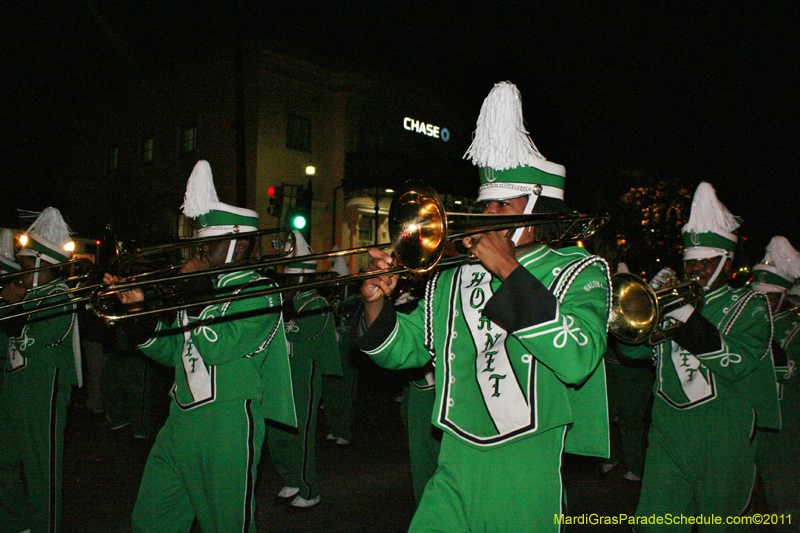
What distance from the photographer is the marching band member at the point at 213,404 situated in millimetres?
3170

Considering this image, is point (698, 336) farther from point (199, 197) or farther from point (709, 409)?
point (199, 197)

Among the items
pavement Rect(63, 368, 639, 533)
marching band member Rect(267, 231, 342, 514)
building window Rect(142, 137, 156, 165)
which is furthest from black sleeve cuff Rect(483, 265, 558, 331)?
building window Rect(142, 137, 156, 165)

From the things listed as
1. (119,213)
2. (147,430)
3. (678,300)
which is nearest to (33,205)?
(119,213)

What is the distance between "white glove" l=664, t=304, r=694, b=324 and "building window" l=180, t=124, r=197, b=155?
67.1 feet

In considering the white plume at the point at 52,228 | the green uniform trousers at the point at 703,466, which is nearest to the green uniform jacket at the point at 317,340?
the white plume at the point at 52,228

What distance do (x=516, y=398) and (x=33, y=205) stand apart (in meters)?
14.6

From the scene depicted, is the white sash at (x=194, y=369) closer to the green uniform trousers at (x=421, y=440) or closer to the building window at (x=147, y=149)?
the green uniform trousers at (x=421, y=440)

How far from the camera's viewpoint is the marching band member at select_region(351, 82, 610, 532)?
208cm

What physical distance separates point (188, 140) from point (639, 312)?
2102 cm

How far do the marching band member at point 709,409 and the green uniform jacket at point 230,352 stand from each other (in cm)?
224

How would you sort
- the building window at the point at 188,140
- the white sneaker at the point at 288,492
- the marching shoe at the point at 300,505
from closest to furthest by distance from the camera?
the marching shoe at the point at 300,505 → the white sneaker at the point at 288,492 → the building window at the point at 188,140

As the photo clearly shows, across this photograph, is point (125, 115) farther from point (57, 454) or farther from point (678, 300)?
point (678, 300)

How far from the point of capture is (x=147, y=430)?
7.55m

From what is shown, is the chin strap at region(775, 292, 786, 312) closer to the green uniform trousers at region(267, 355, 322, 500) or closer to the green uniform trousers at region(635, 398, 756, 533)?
the green uniform trousers at region(635, 398, 756, 533)
